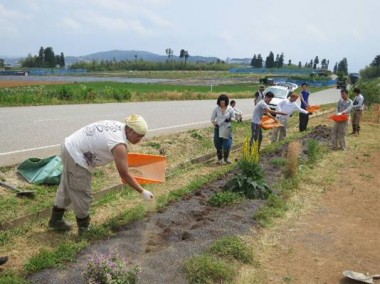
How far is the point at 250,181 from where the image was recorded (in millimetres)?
7105

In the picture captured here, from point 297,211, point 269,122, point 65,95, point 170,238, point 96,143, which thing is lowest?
point 297,211

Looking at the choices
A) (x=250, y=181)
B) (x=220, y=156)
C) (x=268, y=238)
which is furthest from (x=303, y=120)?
(x=268, y=238)

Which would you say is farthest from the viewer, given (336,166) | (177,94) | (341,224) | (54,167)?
(177,94)

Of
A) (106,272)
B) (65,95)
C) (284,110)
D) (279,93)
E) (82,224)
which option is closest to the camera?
(106,272)

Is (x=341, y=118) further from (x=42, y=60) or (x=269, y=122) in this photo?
(x=42, y=60)

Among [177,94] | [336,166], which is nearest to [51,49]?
[177,94]

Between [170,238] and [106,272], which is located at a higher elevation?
[106,272]

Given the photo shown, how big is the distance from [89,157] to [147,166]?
1167mm

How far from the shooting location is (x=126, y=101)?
956 inches

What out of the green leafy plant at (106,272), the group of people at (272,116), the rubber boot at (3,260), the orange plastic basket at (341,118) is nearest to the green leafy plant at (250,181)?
the group of people at (272,116)

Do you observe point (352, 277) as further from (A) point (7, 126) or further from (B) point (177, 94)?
(B) point (177, 94)

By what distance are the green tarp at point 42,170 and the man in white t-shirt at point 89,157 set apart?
5.38ft

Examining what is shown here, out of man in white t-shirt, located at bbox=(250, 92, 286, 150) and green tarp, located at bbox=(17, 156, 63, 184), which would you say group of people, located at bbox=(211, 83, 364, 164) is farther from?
green tarp, located at bbox=(17, 156, 63, 184)

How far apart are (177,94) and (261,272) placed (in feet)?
83.5
